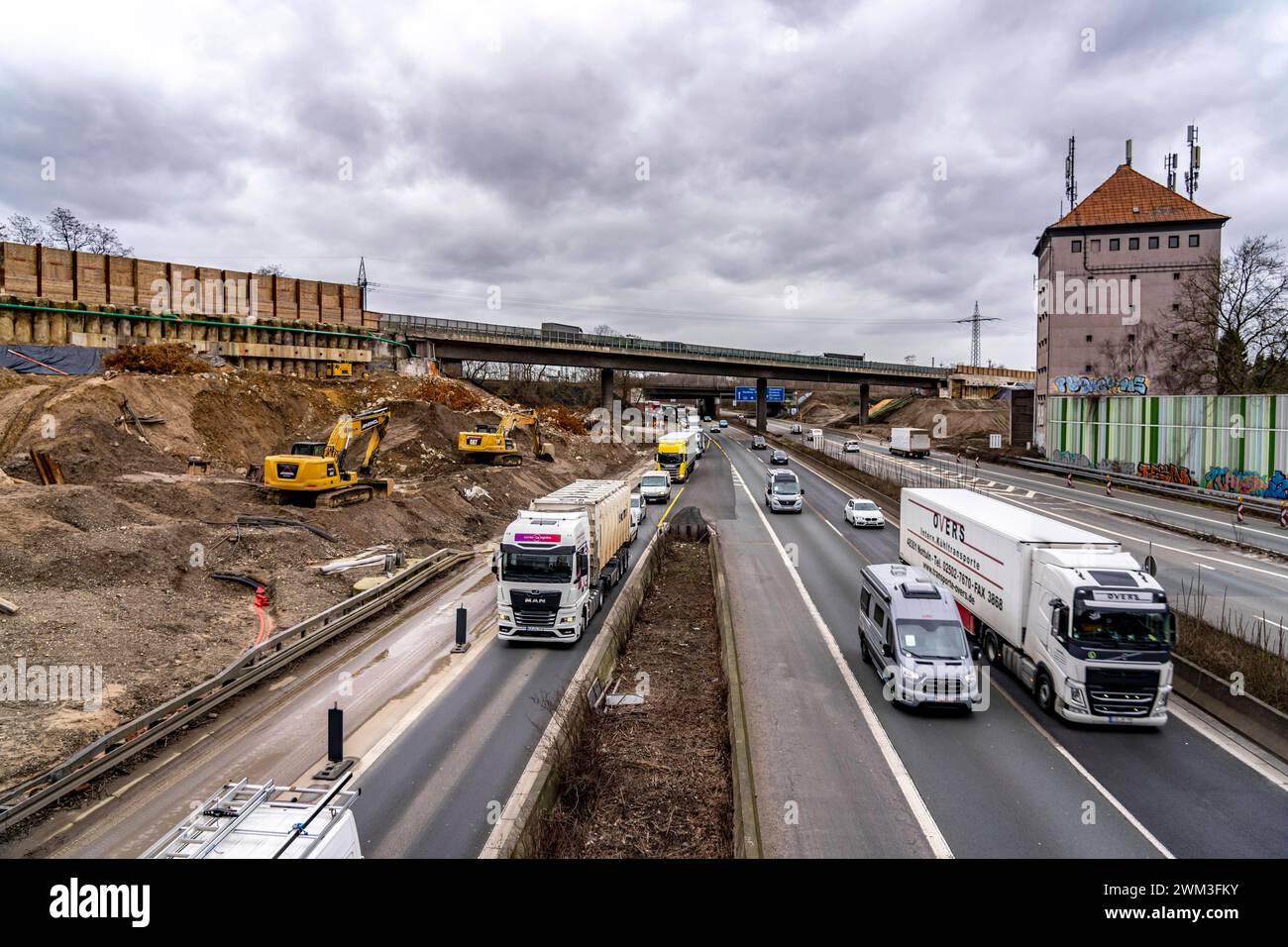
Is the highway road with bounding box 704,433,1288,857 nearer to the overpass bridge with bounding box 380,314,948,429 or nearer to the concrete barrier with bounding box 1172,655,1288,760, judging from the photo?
the concrete barrier with bounding box 1172,655,1288,760

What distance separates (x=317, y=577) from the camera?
85.5ft

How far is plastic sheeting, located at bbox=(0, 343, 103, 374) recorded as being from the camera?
44.2 metres

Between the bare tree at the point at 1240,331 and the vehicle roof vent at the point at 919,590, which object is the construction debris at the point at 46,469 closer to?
the vehicle roof vent at the point at 919,590

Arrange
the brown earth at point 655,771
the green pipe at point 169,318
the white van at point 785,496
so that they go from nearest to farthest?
the brown earth at point 655,771, the white van at point 785,496, the green pipe at point 169,318

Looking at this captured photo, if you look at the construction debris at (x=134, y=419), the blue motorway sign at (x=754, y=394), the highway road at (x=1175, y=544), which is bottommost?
the highway road at (x=1175, y=544)

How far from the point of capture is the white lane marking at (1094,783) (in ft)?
36.4

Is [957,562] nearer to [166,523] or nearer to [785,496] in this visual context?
[785,496]

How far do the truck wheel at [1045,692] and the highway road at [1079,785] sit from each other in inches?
10.2

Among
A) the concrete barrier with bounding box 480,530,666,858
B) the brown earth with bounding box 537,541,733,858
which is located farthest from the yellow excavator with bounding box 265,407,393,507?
the brown earth with bounding box 537,541,733,858

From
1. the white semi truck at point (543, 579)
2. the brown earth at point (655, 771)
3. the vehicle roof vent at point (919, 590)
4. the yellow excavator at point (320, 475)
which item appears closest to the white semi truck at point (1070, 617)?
the vehicle roof vent at point (919, 590)

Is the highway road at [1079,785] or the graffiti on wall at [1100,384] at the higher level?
the graffiti on wall at [1100,384]

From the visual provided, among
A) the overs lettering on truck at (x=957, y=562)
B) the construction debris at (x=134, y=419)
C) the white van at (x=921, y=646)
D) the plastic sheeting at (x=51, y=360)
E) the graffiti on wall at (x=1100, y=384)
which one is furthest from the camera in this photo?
the graffiti on wall at (x=1100, y=384)

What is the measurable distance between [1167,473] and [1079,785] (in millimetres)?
45903
